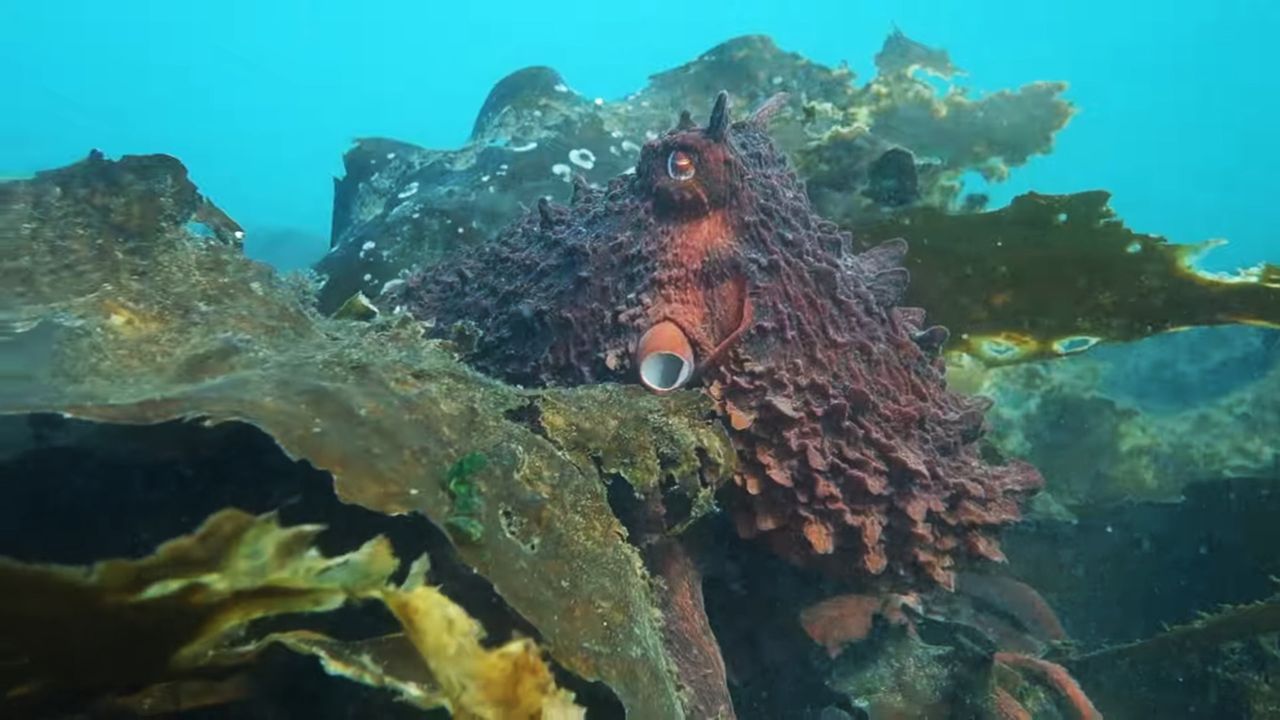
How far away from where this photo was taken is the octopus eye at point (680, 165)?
3.58 meters

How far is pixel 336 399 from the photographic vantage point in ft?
6.95

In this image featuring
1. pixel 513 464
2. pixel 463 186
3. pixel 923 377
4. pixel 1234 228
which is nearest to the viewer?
pixel 513 464

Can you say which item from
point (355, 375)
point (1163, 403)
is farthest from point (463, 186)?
point (1163, 403)

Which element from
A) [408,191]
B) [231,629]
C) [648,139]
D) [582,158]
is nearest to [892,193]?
[648,139]

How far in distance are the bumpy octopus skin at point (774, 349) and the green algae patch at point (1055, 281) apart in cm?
130

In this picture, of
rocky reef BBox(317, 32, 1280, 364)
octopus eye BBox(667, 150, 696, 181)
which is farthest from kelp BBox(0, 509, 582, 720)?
rocky reef BBox(317, 32, 1280, 364)

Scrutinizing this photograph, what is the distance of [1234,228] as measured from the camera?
80.2 m

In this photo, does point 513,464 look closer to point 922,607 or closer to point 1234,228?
point 922,607

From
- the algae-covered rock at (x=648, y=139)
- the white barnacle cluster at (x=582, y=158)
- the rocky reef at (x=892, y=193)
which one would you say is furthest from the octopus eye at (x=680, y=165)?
the white barnacle cluster at (x=582, y=158)

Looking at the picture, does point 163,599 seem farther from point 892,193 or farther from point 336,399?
point 892,193

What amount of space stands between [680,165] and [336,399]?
202 cm

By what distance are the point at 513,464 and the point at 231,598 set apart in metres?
0.76

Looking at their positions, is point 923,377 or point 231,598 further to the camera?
point 923,377

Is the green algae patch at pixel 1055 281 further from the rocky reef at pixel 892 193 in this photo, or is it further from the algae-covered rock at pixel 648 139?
the algae-covered rock at pixel 648 139
